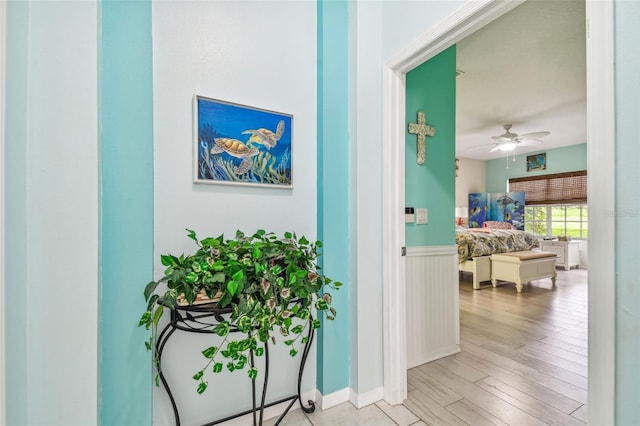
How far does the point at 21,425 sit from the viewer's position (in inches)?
37.7

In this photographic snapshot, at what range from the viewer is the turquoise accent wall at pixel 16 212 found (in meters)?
0.91

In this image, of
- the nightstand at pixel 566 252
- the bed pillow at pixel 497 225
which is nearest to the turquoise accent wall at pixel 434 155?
the nightstand at pixel 566 252

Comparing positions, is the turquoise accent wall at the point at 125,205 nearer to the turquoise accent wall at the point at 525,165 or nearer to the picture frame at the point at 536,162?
the turquoise accent wall at the point at 525,165

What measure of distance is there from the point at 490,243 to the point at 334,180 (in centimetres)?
400

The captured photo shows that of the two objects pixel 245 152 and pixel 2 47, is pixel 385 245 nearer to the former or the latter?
pixel 245 152

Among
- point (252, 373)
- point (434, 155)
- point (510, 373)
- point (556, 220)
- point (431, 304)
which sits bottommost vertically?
point (510, 373)

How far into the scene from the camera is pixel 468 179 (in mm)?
8070

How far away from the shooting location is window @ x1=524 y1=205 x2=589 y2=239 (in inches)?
259

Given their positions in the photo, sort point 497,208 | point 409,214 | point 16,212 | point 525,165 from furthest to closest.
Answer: point 497,208
point 525,165
point 409,214
point 16,212

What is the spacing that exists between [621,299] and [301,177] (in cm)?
141

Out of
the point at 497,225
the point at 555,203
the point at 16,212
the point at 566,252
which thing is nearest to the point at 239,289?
the point at 16,212

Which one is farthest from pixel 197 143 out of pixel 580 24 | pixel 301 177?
pixel 580 24

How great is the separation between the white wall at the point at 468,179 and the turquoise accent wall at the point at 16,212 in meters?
8.29

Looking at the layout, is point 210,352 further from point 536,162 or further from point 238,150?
point 536,162
